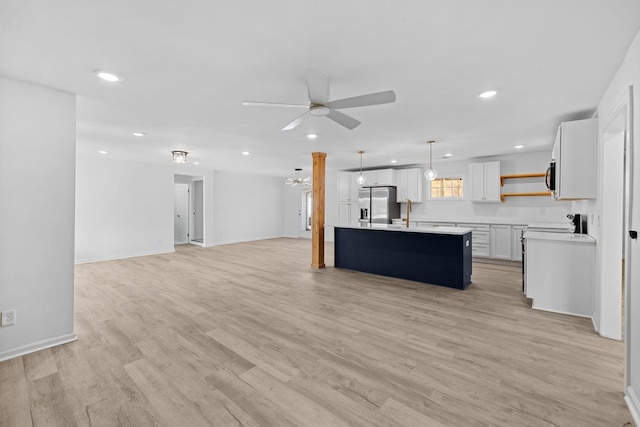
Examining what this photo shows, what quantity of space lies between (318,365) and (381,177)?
6378mm

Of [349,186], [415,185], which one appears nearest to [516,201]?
[415,185]

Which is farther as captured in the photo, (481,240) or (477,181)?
(477,181)

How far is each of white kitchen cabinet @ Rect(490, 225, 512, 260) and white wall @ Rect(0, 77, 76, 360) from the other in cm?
727

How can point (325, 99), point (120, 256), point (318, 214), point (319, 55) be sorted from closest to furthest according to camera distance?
1. point (319, 55)
2. point (325, 99)
3. point (318, 214)
4. point (120, 256)

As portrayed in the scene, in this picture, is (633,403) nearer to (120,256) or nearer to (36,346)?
(36,346)

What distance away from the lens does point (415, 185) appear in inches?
305

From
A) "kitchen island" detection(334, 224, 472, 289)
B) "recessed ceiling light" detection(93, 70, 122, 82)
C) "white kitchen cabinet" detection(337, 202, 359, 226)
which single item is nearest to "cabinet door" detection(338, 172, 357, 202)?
"white kitchen cabinet" detection(337, 202, 359, 226)

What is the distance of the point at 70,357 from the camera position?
251 cm

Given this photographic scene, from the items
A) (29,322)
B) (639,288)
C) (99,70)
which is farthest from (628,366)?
(29,322)

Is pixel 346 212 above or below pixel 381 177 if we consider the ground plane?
below

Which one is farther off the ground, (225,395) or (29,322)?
Result: (29,322)

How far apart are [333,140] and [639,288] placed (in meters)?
4.03

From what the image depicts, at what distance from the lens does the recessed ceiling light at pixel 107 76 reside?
243cm

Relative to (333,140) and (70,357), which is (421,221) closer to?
(333,140)
